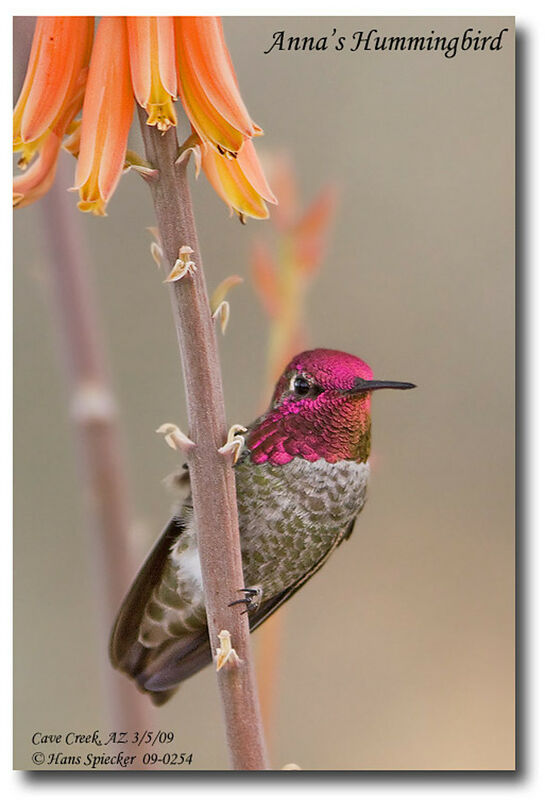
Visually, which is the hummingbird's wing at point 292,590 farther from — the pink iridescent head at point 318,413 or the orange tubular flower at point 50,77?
the orange tubular flower at point 50,77

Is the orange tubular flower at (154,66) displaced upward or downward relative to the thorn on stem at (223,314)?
upward

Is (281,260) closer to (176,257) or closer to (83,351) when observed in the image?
(176,257)

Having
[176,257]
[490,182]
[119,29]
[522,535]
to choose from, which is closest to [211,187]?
[176,257]

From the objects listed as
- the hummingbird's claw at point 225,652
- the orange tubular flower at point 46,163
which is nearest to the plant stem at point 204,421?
the hummingbird's claw at point 225,652

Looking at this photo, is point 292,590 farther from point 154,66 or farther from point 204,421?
point 154,66

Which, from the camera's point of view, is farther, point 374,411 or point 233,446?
point 374,411

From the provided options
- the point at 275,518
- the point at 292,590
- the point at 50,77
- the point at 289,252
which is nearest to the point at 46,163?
the point at 50,77
